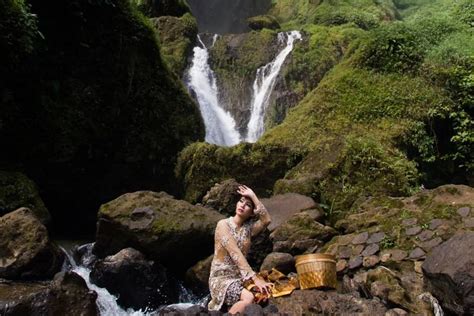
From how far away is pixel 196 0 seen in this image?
103ft

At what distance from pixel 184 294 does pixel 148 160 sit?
5328 mm

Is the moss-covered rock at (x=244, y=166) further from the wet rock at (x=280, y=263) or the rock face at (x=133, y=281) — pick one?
the wet rock at (x=280, y=263)

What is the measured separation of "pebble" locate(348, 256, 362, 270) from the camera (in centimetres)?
601

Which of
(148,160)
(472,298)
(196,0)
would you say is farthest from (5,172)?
(196,0)

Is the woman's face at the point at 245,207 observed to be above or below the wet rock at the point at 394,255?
above

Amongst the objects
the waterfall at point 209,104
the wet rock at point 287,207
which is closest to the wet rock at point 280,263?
the wet rock at point 287,207

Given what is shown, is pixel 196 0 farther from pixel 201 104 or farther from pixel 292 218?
pixel 292 218

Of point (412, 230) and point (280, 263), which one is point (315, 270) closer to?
point (280, 263)

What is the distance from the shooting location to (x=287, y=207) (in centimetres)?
804

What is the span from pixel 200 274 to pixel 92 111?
222 inches

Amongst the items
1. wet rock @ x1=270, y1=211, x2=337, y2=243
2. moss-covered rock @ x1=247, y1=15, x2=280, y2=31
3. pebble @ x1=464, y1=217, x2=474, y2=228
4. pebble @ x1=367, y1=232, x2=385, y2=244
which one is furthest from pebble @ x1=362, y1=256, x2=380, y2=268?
moss-covered rock @ x1=247, y1=15, x2=280, y2=31

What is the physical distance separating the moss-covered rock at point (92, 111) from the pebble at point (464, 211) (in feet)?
25.0

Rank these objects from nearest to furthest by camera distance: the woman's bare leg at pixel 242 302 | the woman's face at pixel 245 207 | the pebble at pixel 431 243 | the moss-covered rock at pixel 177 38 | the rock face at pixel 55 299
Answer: the woman's bare leg at pixel 242 302 → the woman's face at pixel 245 207 → the rock face at pixel 55 299 → the pebble at pixel 431 243 → the moss-covered rock at pixel 177 38

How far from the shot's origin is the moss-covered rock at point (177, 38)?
62.5 ft
